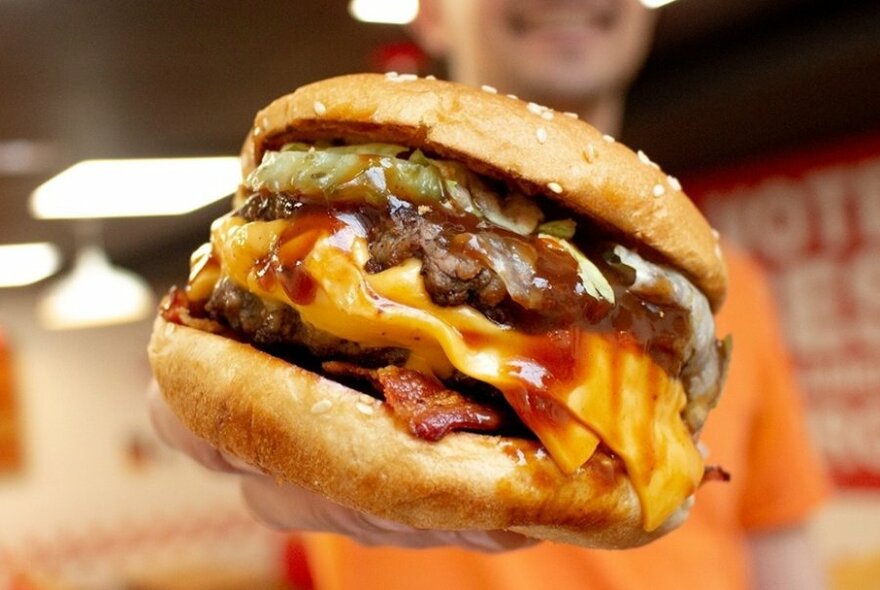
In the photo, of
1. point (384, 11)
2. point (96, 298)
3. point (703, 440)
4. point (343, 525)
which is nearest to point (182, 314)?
point (343, 525)

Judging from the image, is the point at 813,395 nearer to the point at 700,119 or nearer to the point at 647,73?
the point at 700,119

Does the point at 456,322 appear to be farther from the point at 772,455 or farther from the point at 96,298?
the point at 96,298

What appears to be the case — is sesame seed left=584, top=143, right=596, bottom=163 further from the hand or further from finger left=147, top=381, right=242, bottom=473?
finger left=147, top=381, right=242, bottom=473

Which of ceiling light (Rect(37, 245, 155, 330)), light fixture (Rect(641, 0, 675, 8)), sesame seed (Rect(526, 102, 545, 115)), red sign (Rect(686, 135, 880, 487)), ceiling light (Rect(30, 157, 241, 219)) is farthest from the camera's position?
ceiling light (Rect(37, 245, 155, 330))

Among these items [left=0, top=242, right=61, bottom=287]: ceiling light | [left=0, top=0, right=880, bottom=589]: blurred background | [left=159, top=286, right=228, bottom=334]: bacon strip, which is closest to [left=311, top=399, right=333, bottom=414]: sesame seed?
[left=159, top=286, right=228, bottom=334]: bacon strip

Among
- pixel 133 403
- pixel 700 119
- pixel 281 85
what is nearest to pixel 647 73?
pixel 700 119

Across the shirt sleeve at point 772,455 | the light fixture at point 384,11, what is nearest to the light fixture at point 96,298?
the light fixture at point 384,11

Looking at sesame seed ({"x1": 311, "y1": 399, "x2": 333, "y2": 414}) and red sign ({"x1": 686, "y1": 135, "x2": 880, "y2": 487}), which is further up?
sesame seed ({"x1": 311, "y1": 399, "x2": 333, "y2": 414})
